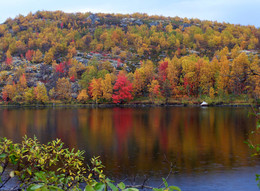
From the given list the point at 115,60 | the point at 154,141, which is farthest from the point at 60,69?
the point at 154,141

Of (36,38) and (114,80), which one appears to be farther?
(36,38)

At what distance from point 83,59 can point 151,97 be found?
47.9 metres

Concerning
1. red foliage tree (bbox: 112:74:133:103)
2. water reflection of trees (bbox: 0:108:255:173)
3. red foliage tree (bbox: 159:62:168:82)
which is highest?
red foliage tree (bbox: 159:62:168:82)

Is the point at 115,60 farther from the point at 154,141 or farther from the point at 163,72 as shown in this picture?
the point at 154,141

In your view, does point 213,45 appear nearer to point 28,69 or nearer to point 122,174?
point 28,69

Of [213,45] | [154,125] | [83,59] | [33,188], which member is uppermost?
[213,45]

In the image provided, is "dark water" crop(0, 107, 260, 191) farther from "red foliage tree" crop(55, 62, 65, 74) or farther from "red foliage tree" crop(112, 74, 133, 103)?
"red foliage tree" crop(55, 62, 65, 74)

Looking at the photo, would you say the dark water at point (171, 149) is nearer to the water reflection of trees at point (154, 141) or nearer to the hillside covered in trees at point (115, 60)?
the water reflection of trees at point (154, 141)

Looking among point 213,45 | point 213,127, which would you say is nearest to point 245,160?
point 213,127

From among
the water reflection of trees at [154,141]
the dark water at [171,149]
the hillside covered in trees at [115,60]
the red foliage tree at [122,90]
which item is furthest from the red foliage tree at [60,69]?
the dark water at [171,149]

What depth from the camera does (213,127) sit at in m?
33.6

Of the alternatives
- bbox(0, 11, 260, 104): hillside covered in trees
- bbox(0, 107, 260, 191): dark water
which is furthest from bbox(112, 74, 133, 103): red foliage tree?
bbox(0, 107, 260, 191): dark water

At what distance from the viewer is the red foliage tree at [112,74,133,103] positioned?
76.2 m

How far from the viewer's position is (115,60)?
381ft
